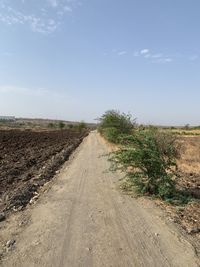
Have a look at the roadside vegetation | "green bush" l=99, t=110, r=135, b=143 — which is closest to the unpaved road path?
the roadside vegetation

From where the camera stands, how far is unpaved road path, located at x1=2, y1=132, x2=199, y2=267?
6.43 metres

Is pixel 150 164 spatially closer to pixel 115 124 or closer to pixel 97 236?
pixel 97 236

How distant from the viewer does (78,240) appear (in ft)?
24.4

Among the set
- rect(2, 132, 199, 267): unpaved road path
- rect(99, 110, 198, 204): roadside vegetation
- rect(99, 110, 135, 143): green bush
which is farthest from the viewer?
rect(99, 110, 135, 143): green bush

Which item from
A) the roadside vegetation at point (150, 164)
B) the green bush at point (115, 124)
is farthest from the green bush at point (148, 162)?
the green bush at point (115, 124)

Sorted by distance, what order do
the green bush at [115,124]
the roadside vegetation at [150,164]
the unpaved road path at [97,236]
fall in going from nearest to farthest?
the unpaved road path at [97,236] < the roadside vegetation at [150,164] < the green bush at [115,124]

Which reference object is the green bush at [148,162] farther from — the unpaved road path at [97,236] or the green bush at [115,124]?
the green bush at [115,124]

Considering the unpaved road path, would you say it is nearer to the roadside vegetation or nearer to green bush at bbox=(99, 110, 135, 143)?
the roadside vegetation

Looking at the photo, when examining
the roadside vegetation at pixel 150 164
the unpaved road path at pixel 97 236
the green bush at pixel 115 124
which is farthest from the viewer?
the green bush at pixel 115 124

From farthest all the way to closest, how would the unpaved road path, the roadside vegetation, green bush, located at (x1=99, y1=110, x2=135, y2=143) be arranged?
1. green bush, located at (x1=99, y1=110, x2=135, y2=143)
2. the roadside vegetation
3. the unpaved road path

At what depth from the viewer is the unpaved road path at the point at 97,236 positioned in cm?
643

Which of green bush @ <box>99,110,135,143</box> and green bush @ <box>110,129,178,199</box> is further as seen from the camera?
green bush @ <box>99,110,135,143</box>

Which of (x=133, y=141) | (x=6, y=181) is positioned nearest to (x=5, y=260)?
(x=133, y=141)

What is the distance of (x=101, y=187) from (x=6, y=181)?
4.06 metres
